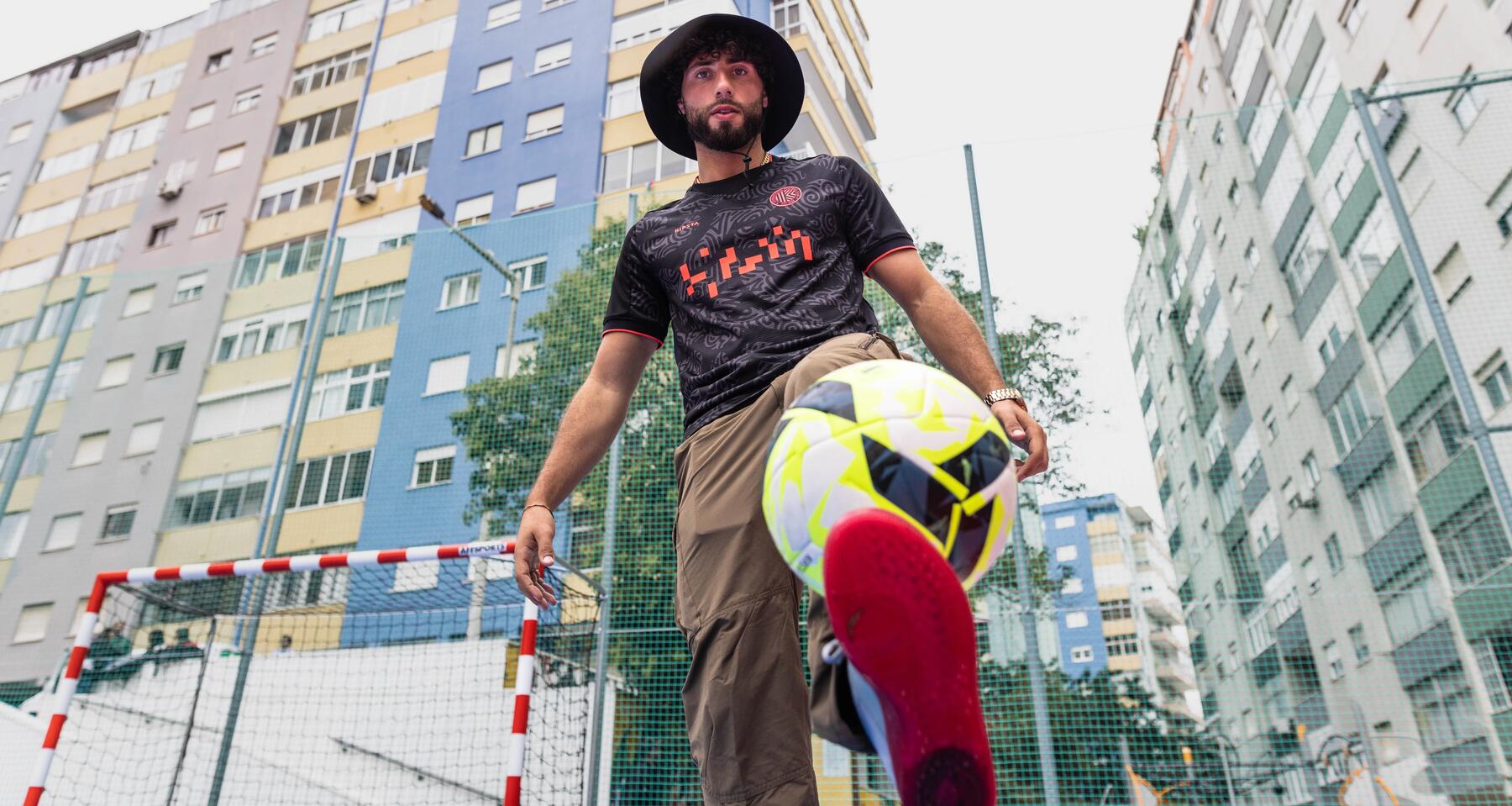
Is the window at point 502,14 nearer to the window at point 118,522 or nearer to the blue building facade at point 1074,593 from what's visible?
the window at point 118,522

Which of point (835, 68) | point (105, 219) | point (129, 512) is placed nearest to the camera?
point (129, 512)

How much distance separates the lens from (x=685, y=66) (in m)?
1.94

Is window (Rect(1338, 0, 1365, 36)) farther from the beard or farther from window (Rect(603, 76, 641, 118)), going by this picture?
the beard

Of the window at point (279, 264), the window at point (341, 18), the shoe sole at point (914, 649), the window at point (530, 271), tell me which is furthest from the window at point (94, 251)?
the shoe sole at point (914, 649)

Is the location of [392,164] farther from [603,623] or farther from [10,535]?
[603,623]

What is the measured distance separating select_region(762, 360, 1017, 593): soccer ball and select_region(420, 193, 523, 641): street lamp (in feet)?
18.5

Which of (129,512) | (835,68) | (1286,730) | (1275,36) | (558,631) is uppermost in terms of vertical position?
(1275,36)

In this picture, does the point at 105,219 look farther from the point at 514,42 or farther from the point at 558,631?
the point at 558,631

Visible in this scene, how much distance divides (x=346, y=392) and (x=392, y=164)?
1421 centimetres

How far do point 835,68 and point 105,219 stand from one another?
18.9 metres

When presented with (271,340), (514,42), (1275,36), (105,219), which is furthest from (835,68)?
(105,219)

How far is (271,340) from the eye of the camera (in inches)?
327

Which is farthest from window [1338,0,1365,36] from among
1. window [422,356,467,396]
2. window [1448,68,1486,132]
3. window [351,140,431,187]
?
window [351,140,431,187]

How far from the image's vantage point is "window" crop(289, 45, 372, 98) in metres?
22.2
